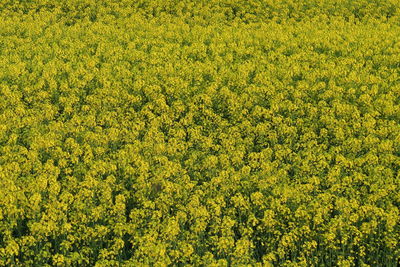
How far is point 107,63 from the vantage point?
1803 cm

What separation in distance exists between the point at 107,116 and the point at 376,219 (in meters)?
7.36

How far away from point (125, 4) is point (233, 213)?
777 inches

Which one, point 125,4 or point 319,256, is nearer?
point 319,256

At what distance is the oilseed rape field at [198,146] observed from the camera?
9.42 metres

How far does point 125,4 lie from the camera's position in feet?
90.1

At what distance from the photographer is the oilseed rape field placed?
30.9ft

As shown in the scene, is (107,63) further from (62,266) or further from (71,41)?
(62,266)

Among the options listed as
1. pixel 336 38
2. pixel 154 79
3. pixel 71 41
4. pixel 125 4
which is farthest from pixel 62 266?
pixel 125 4

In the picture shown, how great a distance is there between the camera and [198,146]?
12.8 metres

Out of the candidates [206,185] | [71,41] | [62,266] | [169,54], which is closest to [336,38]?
[169,54]

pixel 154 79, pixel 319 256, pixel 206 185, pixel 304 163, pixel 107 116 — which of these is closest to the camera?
pixel 319 256

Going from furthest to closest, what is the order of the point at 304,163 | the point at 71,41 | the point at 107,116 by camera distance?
the point at 71,41
the point at 107,116
the point at 304,163

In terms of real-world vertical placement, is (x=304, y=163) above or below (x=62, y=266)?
above

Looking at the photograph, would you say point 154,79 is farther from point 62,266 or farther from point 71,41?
point 62,266
